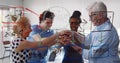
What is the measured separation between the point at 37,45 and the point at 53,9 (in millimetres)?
175

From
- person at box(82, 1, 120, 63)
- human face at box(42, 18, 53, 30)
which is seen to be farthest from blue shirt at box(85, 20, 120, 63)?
human face at box(42, 18, 53, 30)

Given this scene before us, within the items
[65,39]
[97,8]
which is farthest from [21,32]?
[97,8]

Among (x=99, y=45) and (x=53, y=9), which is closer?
(x=99, y=45)

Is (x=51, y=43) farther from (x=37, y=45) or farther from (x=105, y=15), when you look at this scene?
(x=105, y=15)

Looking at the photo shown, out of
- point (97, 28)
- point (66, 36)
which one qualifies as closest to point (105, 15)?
point (97, 28)

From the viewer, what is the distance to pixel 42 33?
0.86 metres

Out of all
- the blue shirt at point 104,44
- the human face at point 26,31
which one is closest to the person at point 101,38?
the blue shirt at point 104,44

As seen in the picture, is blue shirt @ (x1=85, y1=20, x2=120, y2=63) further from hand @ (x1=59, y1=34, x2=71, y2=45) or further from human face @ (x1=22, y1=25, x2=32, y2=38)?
human face @ (x1=22, y1=25, x2=32, y2=38)

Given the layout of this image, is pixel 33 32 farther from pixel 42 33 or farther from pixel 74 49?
pixel 74 49

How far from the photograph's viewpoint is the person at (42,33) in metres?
0.84

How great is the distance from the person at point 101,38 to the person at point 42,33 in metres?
0.16

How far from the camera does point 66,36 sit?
0.80 metres

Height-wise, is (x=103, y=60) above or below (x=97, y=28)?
below

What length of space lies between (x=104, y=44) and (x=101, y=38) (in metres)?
0.03
